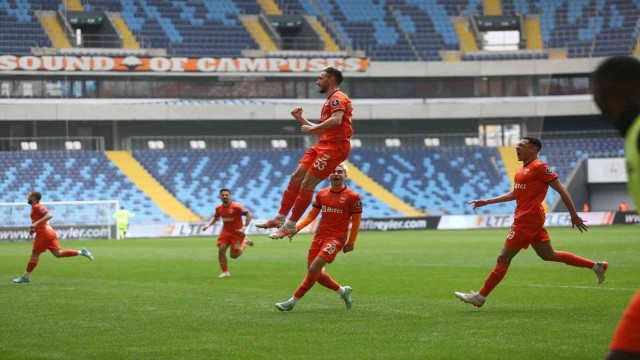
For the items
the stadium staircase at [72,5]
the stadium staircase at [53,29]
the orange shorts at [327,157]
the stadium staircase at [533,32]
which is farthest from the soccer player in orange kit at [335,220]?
the stadium staircase at [533,32]

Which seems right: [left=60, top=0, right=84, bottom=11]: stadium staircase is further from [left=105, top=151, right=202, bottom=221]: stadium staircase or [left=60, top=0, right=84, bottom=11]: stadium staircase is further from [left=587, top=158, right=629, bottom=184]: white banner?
[left=587, top=158, right=629, bottom=184]: white banner

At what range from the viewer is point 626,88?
5484mm

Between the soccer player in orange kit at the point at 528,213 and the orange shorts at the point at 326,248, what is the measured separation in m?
1.86

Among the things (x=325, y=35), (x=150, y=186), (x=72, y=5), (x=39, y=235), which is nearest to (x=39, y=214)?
(x=39, y=235)

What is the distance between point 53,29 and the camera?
A: 65562 millimetres

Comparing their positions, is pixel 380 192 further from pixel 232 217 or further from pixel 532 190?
pixel 532 190

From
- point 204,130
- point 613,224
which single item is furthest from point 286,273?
point 204,130

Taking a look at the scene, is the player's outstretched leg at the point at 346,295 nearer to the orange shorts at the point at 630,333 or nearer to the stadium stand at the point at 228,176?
the orange shorts at the point at 630,333

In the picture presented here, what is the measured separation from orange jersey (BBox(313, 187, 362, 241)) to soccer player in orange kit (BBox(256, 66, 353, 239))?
183cm

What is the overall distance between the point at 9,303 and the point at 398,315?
730 centimetres

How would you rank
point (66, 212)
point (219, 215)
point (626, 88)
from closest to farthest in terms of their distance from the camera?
point (626, 88), point (219, 215), point (66, 212)

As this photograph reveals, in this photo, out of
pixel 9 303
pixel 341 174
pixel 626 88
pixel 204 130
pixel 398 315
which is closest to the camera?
pixel 626 88

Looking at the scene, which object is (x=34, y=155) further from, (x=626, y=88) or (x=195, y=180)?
(x=626, y=88)

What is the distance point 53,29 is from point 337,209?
177 ft
